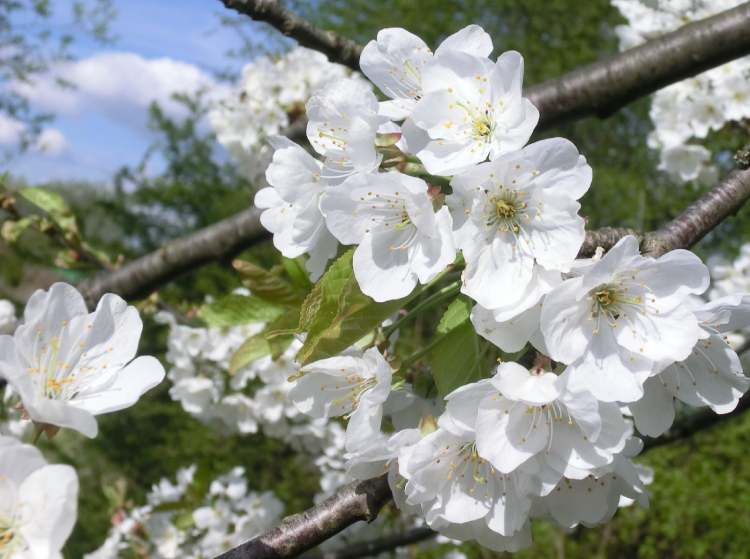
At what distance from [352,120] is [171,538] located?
2663mm

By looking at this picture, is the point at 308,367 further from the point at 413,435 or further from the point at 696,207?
the point at 696,207

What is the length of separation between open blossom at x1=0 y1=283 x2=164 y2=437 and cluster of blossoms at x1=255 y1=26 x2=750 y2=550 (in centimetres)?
26

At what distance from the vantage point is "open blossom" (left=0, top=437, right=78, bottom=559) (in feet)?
2.50

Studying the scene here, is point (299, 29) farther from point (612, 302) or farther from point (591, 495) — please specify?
point (591, 495)

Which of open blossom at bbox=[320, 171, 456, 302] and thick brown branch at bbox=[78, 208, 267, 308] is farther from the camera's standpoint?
thick brown branch at bbox=[78, 208, 267, 308]

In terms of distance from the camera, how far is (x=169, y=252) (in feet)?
7.57

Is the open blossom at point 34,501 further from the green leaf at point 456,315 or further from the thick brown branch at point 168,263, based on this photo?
the thick brown branch at point 168,263

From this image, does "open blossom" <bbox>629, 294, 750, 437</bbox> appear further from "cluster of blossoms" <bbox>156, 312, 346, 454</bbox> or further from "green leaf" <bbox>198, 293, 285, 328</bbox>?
"cluster of blossoms" <bbox>156, 312, 346, 454</bbox>

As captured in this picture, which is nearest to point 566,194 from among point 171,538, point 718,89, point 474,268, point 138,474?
point 474,268

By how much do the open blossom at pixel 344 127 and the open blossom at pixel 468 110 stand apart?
0.07 metres

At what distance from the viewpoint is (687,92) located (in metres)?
3.10

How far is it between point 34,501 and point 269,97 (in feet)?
10.5

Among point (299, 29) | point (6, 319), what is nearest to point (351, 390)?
point (299, 29)

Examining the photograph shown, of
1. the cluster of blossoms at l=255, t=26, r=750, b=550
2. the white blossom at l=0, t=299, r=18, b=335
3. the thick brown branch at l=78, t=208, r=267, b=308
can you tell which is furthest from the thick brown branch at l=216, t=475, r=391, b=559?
the white blossom at l=0, t=299, r=18, b=335
